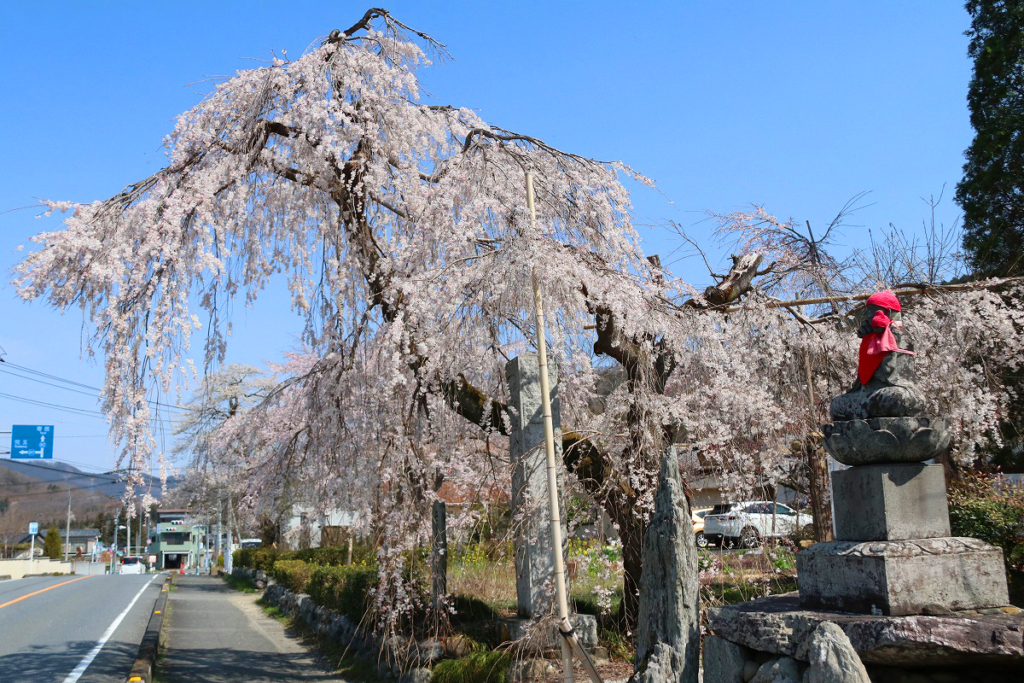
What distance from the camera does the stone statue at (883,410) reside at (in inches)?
184

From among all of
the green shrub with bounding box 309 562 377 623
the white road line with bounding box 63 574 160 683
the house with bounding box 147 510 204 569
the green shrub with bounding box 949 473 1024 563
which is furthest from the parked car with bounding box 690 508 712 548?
the house with bounding box 147 510 204 569

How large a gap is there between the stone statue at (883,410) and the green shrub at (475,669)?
3.95 meters

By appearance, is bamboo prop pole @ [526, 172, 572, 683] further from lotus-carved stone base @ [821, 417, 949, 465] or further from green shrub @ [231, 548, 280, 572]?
green shrub @ [231, 548, 280, 572]

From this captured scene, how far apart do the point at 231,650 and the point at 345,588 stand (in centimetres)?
236

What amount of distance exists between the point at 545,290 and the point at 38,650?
398 inches

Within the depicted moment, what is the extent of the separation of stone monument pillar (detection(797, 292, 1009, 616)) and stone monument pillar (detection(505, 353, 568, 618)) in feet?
10.4

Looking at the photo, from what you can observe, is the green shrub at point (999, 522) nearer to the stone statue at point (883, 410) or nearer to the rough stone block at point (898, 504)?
the rough stone block at point (898, 504)

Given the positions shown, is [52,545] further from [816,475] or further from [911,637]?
[911,637]

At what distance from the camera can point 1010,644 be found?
12.9ft

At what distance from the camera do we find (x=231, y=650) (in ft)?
43.4

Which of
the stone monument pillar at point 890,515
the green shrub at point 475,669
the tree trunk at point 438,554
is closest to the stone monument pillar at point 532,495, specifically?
the green shrub at point 475,669

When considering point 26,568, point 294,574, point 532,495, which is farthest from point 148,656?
point 26,568

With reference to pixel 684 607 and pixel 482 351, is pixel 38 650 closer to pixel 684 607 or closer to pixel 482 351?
pixel 482 351

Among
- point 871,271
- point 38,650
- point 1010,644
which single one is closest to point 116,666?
point 38,650
